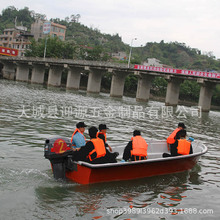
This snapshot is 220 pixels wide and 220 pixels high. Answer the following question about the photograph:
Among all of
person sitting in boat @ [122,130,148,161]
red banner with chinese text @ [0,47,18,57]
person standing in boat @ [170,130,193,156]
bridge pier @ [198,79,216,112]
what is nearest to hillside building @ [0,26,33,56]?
red banner with chinese text @ [0,47,18,57]

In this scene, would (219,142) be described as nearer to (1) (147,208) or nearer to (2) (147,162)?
(2) (147,162)

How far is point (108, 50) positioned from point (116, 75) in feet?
253

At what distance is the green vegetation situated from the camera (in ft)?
294

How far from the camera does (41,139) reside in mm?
13414

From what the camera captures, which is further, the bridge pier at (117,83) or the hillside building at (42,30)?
the hillside building at (42,30)

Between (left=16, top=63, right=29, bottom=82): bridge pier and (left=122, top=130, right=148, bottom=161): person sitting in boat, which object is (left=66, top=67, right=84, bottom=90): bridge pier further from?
(left=122, top=130, right=148, bottom=161): person sitting in boat

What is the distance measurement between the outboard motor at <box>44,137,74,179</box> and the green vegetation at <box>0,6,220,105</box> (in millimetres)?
78397

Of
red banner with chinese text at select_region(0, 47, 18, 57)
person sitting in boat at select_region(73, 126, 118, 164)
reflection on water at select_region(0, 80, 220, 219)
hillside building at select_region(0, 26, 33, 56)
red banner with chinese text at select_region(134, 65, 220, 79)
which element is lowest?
reflection on water at select_region(0, 80, 220, 219)

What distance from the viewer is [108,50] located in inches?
5384

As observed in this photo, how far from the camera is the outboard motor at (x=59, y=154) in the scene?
8.06 meters

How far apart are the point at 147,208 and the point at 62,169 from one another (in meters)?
2.55

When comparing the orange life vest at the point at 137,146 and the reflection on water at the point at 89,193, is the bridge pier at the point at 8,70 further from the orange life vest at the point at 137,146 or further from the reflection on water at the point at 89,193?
the orange life vest at the point at 137,146

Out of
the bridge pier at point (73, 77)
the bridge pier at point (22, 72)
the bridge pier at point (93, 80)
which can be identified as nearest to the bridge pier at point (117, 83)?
the bridge pier at point (93, 80)

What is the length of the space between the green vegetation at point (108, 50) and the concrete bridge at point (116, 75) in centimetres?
1221
